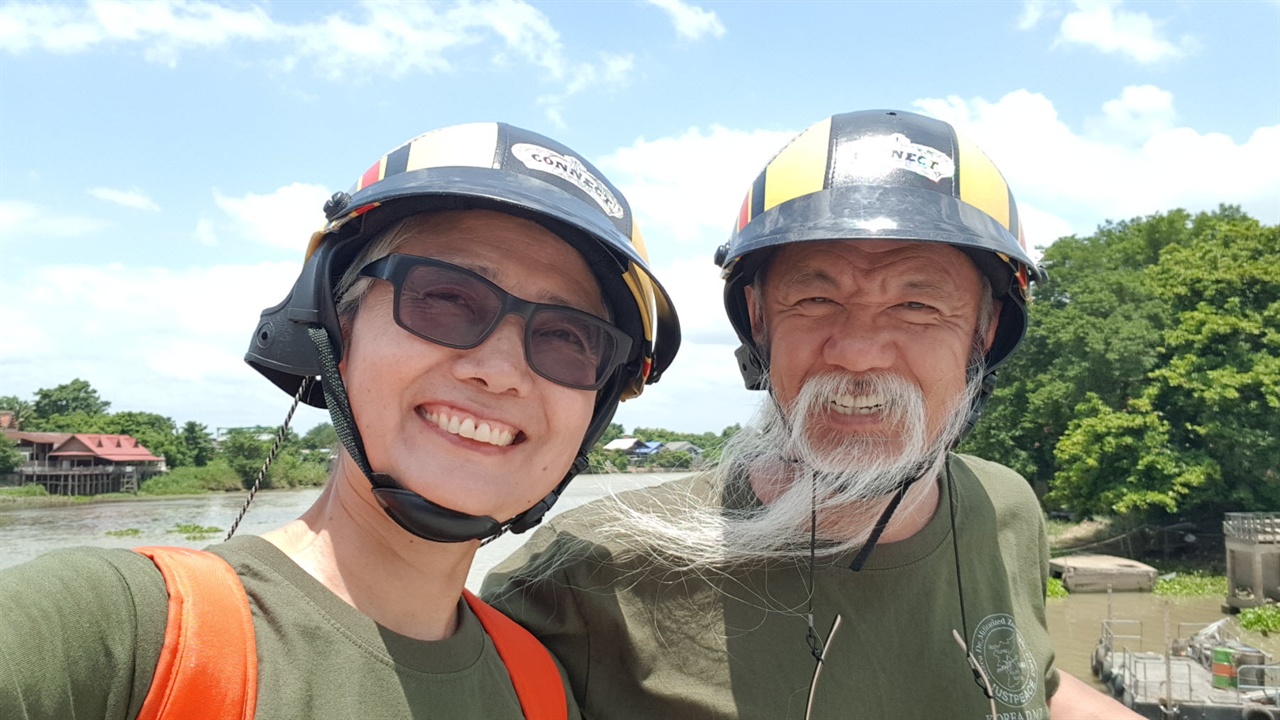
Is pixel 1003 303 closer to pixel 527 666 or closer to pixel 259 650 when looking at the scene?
pixel 527 666

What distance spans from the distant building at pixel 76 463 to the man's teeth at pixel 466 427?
7182cm

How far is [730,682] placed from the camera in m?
2.41

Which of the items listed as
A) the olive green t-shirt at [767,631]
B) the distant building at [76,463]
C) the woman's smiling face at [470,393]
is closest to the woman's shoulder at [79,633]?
the woman's smiling face at [470,393]

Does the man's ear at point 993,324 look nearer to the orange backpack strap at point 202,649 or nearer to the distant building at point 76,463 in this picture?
the orange backpack strap at point 202,649

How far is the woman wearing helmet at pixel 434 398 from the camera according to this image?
1.77 meters

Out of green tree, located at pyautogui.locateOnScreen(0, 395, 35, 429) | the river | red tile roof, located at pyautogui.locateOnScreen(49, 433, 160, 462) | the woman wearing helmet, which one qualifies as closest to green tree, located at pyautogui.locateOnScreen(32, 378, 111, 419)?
green tree, located at pyautogui.locateOnScreen(0, 395, 35, 429)

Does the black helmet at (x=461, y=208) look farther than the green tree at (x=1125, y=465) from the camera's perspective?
No

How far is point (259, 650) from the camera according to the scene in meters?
1.56

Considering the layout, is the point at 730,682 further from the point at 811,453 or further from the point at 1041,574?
the point at 1041,574

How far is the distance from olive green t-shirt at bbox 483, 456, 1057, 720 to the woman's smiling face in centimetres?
61

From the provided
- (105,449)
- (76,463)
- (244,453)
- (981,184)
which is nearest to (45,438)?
(76,463)

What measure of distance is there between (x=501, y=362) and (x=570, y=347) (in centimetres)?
21

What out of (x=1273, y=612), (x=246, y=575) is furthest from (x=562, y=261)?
(x=1273, y=612)

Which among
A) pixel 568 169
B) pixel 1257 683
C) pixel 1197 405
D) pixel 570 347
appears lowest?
pixel 1257 683
